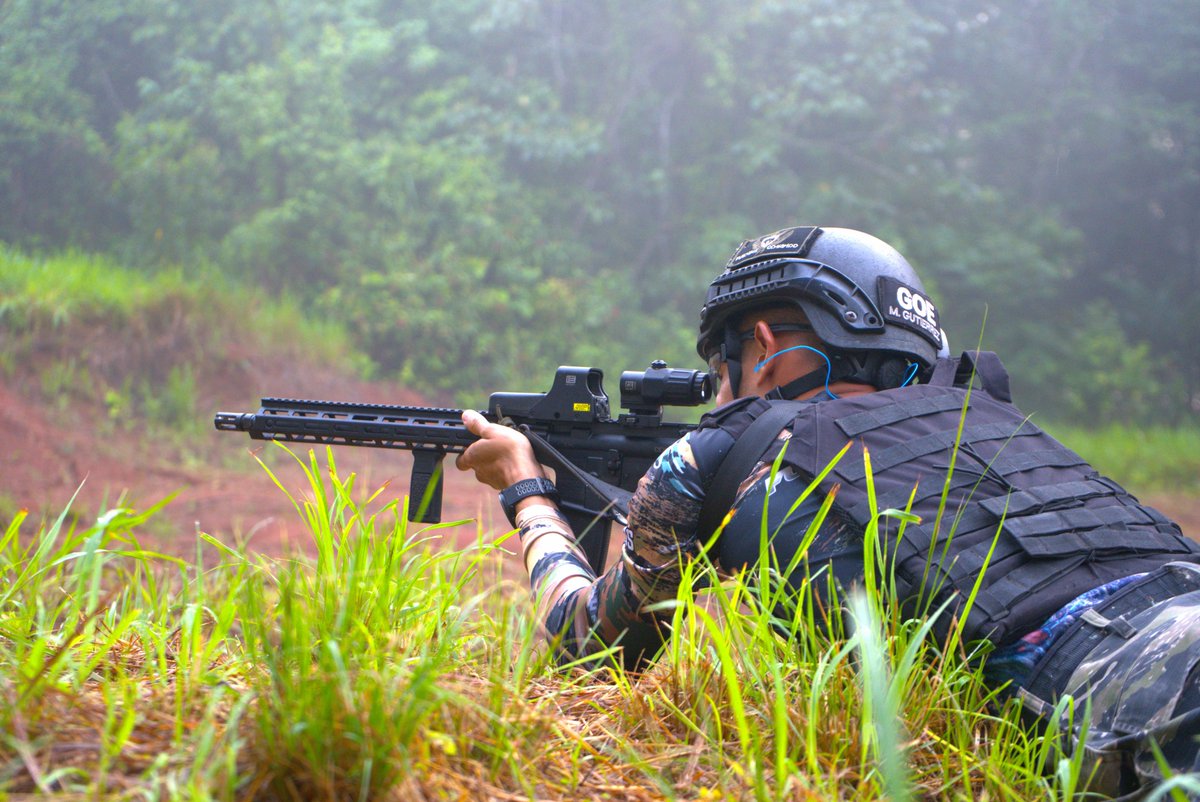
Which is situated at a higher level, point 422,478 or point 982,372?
point 422,478

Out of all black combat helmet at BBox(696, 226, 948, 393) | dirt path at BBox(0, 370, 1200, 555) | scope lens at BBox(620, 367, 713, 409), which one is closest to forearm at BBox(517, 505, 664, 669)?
scope lens at BBox(620, 367, 713, 409)

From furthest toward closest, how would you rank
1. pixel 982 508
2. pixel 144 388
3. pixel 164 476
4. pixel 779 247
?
1. pixel 144 388
2. pixel 164 476
3. pixel 779 247
4. pixel 982 508

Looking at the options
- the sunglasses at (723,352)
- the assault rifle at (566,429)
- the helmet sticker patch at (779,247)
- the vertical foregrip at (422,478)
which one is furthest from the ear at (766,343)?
the vertical foregrip at (422,478)

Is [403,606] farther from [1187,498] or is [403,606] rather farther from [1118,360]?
[1118,360]

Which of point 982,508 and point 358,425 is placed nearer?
point 982,508

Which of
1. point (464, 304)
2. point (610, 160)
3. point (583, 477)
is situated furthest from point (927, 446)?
point (610, 160)

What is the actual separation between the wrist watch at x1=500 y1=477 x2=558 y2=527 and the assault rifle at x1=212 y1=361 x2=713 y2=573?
0.09m

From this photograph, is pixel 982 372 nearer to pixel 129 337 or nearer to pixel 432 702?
pixel 432 702

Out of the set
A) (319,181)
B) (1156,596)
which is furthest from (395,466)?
(1156,596)

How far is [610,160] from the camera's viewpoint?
14.5 m

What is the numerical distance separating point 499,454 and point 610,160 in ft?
39.1

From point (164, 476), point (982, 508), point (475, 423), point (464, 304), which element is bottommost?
point (982, 508)

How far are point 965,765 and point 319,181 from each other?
11015mm

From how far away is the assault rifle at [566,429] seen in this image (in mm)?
3023
